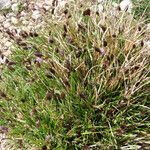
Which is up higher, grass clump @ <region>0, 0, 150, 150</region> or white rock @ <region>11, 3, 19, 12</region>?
white rock @ <region>11, 3, 19, 12</region>

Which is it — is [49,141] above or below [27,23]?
below

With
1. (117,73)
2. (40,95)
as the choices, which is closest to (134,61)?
(117,73)

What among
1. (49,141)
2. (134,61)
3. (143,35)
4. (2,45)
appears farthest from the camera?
(2,45)

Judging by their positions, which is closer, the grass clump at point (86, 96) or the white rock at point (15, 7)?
the grass clump at point (86, 96)

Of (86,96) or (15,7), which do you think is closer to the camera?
(86,96)

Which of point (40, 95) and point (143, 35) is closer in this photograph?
point (40, 95)

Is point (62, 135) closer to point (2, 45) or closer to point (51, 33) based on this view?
point (51, 33)

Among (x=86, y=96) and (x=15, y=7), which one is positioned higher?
(x=15, y=7)

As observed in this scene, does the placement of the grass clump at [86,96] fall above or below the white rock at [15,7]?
below
